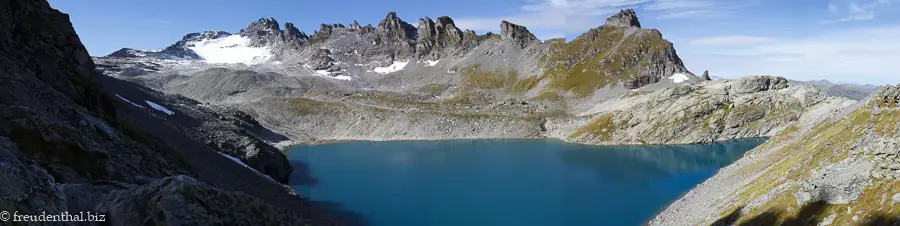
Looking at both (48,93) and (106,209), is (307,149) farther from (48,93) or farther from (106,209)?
(106,209)

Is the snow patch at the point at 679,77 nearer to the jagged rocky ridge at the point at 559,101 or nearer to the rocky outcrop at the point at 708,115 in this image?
the jagged rocky ridge at the point at 559,101

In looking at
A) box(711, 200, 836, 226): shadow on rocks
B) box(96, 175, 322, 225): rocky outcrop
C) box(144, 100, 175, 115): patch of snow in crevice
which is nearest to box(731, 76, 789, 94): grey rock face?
box(711, 200, 836, 226): shadow on rocks

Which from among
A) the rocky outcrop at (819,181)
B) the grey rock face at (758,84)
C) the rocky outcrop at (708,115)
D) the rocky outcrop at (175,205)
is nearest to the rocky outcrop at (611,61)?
the rocky outcrop at (708,115)

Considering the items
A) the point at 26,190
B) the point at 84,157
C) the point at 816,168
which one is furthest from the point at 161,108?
the point at 816,168

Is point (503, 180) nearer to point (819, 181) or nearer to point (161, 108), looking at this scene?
point (819, 181)

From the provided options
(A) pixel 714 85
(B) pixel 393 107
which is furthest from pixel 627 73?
(B) pixel 393 107

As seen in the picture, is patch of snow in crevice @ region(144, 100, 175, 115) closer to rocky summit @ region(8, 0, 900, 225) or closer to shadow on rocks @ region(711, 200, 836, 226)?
rocky summit @ region(8, 0, 900, 225)
